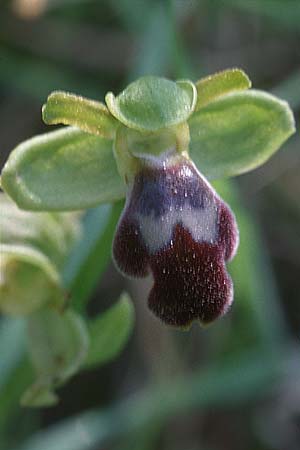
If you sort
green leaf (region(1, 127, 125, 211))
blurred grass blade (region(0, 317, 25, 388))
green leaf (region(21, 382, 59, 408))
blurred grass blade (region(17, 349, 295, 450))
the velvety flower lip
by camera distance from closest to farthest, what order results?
the velvety flower lip < green leaf (region(1, 127, 125, 211)) < green leaf (region(21, 382, 59, 408)) < blurred grass blade (region(0, 317, 25, 388)) < blurred grass blade (region(17, 349, 295, 450))

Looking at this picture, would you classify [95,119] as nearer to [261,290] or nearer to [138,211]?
[138,211]

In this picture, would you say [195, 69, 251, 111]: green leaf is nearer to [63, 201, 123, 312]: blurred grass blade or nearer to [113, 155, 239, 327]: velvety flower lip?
[113, 155, 239, 327]: velvety flower lip

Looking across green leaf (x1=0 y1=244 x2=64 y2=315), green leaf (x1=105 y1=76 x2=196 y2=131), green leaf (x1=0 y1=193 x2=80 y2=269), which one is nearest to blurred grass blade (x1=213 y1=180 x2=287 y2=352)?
green leaf (x1=0 y1=193 x2=80 y2=269)

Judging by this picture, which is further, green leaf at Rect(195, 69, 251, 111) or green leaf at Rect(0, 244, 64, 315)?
green leaf at Rect(0, 244, 64, 315)

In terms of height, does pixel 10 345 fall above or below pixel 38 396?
above

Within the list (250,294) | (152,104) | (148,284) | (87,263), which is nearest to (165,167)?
(152,104)

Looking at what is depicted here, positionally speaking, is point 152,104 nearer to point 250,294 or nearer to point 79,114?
point 79,114
